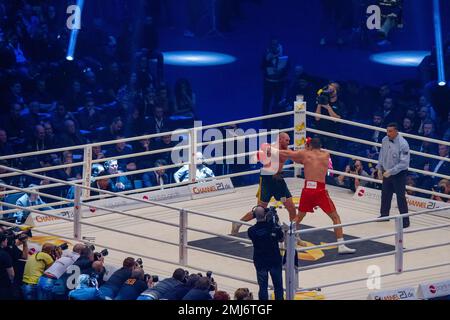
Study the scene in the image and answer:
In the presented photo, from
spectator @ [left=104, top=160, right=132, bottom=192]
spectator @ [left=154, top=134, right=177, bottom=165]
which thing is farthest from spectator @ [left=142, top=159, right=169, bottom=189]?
spectator @ [left=104, top=160, right=132, bottom=192]

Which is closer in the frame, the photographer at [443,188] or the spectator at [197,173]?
the photographer at [443,188]

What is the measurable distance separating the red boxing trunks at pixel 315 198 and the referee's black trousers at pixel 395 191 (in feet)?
4.26

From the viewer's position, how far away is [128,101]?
21031 mm

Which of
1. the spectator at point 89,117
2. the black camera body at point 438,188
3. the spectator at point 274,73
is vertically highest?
the spectator at point 274,73

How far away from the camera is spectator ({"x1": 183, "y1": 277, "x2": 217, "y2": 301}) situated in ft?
43.3

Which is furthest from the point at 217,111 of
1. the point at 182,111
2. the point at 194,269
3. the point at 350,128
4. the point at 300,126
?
the point at 194,269

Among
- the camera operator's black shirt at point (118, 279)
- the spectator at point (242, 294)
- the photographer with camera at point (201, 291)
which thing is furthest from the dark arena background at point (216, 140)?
the spectator at point (242, 294)

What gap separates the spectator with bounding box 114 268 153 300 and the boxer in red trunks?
92.4 inches

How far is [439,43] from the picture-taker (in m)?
19.7

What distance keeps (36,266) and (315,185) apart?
356 centimetres

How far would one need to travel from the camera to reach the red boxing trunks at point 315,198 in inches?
594

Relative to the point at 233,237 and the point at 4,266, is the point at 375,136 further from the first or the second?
the point at 4,266

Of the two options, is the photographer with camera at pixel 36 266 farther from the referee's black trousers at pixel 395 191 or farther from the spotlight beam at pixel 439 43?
the spotlight beam at pixel 439 43

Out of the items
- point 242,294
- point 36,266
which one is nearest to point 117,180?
point 36,266
